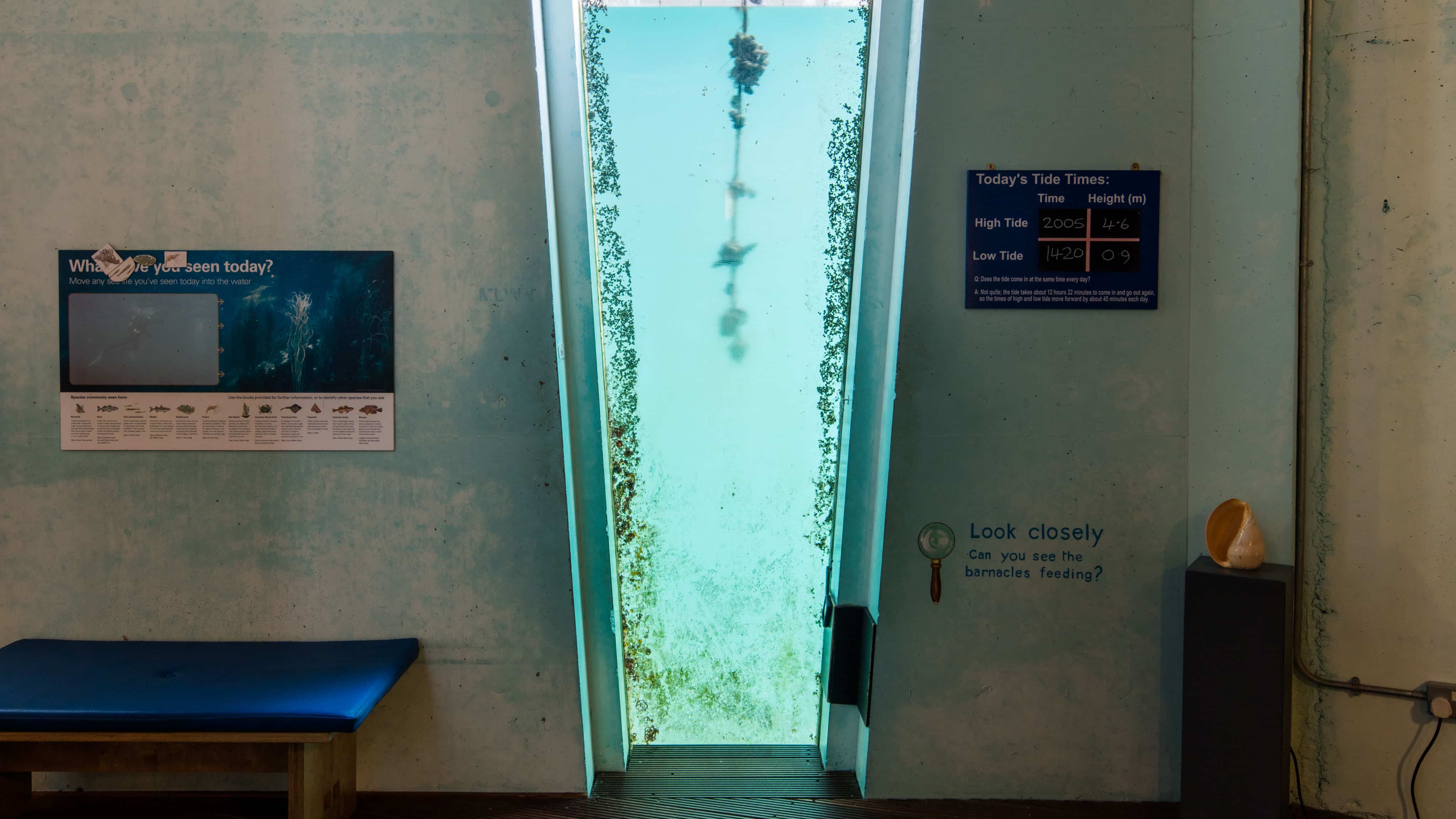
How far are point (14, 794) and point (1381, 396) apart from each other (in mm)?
4158

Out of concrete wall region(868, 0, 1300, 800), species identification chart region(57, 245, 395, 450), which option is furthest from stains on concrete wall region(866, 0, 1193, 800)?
species identification chart region(57, 245, 395, 450)

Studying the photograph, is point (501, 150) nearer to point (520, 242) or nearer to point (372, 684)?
point (520, 242)

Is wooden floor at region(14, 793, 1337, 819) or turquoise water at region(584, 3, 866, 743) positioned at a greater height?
turquoise water at region(584, 3, 866, 743)

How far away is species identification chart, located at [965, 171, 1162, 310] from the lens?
2258 millimetres

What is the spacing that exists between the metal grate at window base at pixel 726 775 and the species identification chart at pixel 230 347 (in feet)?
4.49

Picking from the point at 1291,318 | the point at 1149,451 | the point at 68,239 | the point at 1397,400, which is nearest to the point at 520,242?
the point at 68,239

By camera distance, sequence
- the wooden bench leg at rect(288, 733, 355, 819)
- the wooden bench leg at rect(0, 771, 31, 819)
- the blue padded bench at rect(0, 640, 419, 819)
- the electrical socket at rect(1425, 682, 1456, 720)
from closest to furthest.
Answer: the blue padded bench at rect(0, 640, 419, 819), the wooden bench leg at rect(288, 733, 355, 819), the electrical socket at rect(1425, 682, 1456, 720), the wooden bench leg at rect(0, 771, 31, 819)

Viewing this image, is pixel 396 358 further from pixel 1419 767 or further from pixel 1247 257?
pixel 1419 767

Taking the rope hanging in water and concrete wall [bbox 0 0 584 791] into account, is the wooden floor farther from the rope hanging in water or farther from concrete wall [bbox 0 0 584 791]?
the rope hanging in water

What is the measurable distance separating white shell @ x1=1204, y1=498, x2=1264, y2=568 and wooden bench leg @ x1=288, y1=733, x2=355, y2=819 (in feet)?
8.12

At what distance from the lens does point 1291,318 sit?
220cm

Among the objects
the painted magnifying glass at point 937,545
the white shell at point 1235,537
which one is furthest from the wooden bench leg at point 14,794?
the white shell at point 1235,537

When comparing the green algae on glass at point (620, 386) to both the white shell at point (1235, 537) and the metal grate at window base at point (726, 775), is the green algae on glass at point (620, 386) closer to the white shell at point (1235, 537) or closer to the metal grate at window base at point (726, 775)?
the metal grate at window base at point (726, 775)

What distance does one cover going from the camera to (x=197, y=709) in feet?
6.20
